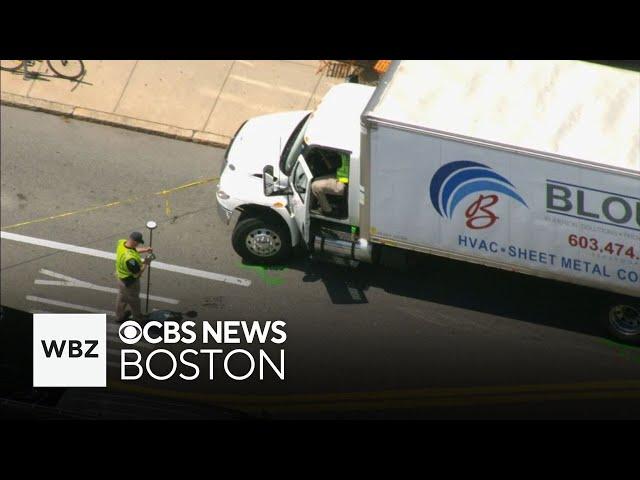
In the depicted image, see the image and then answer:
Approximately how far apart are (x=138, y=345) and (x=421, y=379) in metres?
3.71

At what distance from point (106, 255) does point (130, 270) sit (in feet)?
6.08

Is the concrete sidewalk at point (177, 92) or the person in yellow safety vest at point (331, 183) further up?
the concrete sidewalk at point (177, 92)

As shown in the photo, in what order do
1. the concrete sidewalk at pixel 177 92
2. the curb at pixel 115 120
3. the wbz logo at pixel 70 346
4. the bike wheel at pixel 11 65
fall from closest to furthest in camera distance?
1. the wbz logo at pixel 70 346
2. the curb at pixel 115 120
3. the concrete sidewalk at pixel 177 92
4. the bike wheel at pixel 11 65

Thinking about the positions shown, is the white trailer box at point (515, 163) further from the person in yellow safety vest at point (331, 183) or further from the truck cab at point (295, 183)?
the truck cab at point (295, 183)

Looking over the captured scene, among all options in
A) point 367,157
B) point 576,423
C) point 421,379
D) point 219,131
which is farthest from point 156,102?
point 576,423

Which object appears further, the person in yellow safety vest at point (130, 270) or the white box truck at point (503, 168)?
the person in yellow safety vest at point (130, 270)

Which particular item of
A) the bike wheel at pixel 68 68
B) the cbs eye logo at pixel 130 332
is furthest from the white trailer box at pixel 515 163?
the bike wheel at pixel 68 68

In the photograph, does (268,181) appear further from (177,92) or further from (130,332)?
(177,92)

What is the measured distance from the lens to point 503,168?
38.6 ft

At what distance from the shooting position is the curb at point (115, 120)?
52.7 feet

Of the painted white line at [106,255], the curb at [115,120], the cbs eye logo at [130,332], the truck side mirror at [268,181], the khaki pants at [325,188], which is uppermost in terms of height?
the curb at [115,120]

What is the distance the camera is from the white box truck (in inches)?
456

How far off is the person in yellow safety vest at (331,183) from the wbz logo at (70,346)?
10.9 feet

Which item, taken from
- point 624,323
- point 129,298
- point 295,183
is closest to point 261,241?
point 295,183
